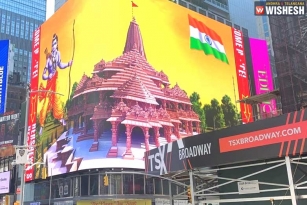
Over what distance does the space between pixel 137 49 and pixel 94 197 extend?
20031mm

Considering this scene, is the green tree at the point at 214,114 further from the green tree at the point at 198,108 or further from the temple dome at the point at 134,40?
the temple dome at the point at 134,40

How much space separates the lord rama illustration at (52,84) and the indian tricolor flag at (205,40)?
19.7 meters

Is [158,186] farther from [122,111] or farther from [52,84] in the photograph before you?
[52,84]

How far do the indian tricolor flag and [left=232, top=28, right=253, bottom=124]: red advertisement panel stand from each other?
3.37 meters

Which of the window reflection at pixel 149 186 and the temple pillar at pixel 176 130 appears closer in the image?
the window reflection at pixel 149 186

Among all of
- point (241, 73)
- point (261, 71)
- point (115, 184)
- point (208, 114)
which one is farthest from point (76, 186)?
point (261, 71)

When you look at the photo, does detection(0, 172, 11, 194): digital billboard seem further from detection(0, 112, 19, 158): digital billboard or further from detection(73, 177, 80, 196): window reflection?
detection(73, 177, 80, 196): window reflection

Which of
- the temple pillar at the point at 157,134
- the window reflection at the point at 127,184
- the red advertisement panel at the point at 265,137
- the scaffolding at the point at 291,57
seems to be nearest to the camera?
the red advertisement panel at the point at 265,137

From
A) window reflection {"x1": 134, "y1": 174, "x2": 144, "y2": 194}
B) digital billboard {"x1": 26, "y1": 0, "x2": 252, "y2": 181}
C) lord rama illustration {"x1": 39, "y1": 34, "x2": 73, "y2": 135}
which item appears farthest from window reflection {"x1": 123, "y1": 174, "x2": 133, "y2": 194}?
lord rama illustration {"x1": 39, "y1": 34, "x2": 73, "y2": 135}

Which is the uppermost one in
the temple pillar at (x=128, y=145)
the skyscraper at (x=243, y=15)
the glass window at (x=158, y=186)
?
the skyscraper at (x=243, y=15)

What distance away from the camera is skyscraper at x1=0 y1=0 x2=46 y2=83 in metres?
143

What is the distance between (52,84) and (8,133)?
2076 cm

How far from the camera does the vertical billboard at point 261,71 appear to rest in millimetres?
66188
